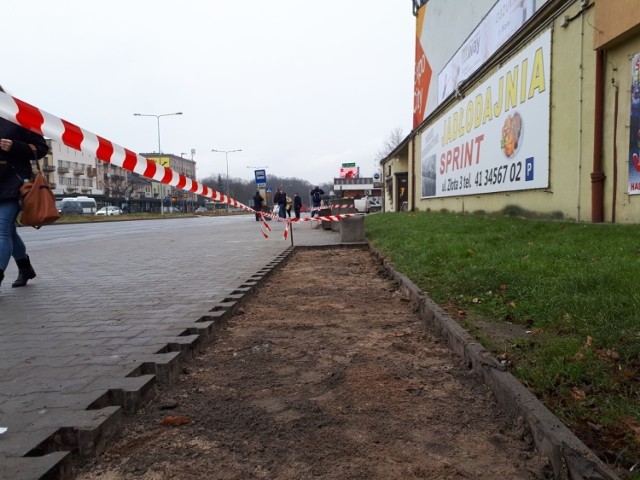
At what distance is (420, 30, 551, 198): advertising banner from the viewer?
1038 cm

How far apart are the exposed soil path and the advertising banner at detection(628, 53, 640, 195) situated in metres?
5.25

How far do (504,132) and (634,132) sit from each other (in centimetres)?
500

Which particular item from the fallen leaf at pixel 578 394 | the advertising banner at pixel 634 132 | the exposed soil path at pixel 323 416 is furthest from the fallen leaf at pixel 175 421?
the advertising banner at pixel 634 132

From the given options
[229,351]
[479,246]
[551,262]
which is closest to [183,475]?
[229,351]

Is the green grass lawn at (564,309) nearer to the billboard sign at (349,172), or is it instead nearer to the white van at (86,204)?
the white van at (86,204)

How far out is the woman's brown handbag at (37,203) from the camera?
18.9ft

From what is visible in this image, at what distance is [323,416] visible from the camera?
106 inches

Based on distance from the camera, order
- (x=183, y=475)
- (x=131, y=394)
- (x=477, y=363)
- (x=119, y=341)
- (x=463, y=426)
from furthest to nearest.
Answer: (x=119, y=341), (x=477, y=363), (x=131, y=394), (x=463, y=426), (x=183, y=475)

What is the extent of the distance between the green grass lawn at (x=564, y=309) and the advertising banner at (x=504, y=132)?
343 cm

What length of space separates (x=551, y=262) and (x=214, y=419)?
4.19 meters

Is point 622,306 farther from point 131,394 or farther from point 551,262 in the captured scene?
point 131,394

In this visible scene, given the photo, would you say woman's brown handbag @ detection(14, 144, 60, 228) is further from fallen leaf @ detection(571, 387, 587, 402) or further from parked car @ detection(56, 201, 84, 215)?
parked car @ detection(56, 201, 84, 215)

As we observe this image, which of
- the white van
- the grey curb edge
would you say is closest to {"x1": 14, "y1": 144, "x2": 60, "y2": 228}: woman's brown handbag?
the grey curb edge

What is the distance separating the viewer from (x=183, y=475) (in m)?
2.14
